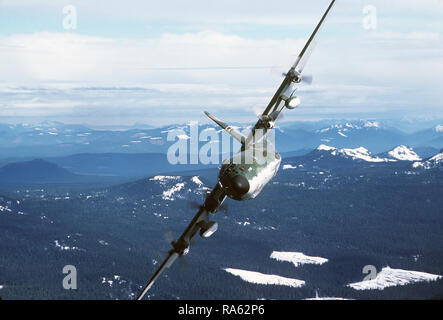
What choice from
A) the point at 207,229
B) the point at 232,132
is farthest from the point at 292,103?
the point at 207,229

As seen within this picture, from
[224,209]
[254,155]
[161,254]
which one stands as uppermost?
[254,155]

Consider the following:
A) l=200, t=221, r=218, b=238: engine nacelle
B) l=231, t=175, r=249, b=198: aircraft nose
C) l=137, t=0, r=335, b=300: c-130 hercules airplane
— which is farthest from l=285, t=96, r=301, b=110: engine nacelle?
l=200, t=221, r=218, b=238: engine nacelle

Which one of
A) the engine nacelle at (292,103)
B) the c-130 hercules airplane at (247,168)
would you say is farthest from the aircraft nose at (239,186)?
the engine nacelle at (292,103)

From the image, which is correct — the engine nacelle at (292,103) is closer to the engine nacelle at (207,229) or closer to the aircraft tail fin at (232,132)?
the aircraft tail fin at (232,132)

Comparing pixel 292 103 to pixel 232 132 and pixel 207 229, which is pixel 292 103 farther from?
pixel 207 229
